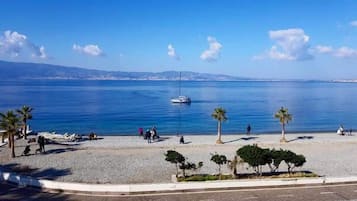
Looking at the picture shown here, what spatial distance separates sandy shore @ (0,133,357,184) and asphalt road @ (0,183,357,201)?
341 cm

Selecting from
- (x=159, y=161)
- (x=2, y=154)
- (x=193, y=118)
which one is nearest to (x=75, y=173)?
(x=159, y=161)

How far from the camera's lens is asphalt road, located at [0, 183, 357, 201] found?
20.4 m

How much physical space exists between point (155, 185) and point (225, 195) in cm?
373

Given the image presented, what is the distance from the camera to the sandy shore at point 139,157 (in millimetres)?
26127

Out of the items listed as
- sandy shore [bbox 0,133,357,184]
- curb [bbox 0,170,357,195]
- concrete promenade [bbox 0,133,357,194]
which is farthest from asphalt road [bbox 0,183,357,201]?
sandy shore [bbox 0,133,357,184]

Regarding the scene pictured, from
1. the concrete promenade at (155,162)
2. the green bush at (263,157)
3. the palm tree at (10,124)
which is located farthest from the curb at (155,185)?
the palm tree at (10,124)

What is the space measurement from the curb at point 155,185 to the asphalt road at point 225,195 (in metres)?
0.43

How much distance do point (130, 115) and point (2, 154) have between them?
59.7m

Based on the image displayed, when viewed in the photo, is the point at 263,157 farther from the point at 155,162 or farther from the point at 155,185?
the point at 155,162

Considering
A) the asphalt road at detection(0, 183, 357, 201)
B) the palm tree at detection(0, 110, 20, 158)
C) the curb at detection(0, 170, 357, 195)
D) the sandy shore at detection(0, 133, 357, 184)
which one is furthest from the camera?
the palm tree at detection(0, 110, 20, 158)

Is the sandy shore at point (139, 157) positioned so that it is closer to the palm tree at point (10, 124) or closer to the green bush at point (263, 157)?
the palm tree at point (10, 124)

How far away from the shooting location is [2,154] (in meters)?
32.2

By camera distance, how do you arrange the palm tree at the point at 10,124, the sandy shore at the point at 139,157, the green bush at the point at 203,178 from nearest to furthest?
the green bush at the point at 203,178 < the sandy shore at the point at 139,157 < the palm tree at the point at 10,124

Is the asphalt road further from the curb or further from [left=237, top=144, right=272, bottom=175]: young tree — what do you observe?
[left=237, top=144, right=272, bottom=175]: young tree
